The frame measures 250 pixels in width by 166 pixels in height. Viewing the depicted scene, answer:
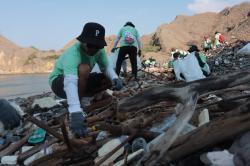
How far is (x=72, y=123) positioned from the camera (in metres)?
3.72

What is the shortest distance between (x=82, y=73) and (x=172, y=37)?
126 ft

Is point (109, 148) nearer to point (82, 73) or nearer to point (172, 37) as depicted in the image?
point (82, 73)

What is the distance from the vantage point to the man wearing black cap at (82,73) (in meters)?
3.86

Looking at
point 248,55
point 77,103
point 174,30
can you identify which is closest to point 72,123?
point 77,103

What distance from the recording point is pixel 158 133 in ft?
11.9

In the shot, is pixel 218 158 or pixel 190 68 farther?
pixel 190 68

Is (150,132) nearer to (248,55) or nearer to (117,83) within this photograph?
(117,83)

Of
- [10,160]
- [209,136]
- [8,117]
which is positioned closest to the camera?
[209,136]

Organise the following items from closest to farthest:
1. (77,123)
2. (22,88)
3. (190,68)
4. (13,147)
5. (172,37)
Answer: (77,123) < (13,147) < (190,68) < (22,88) < (172,37)

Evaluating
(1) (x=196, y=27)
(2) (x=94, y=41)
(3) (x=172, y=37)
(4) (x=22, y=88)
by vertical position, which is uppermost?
(1) (x=196, y=27)

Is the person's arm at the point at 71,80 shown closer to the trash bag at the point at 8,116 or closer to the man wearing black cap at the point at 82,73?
the man wearing black cap at the point at 82,73

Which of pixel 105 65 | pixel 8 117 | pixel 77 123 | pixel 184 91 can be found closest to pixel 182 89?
pixel 184 91

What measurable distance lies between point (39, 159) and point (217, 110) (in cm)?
150

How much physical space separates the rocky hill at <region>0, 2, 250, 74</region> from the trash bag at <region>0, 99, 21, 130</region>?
24.9 metres
